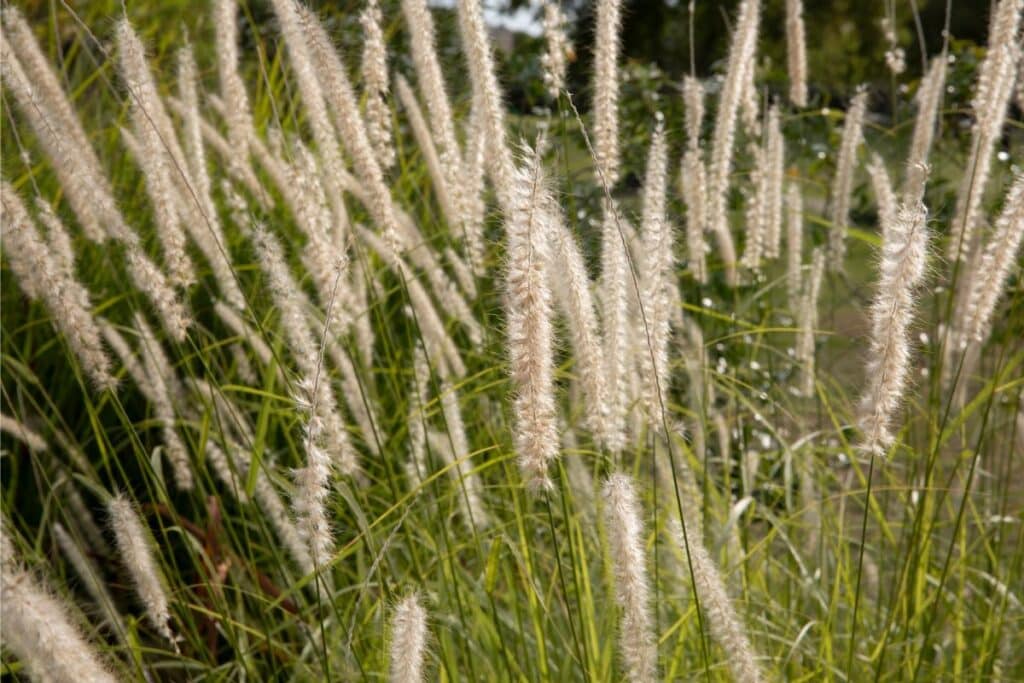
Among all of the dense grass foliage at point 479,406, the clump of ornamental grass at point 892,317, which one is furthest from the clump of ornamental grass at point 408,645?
the clump of ornamental grass at point 892,317

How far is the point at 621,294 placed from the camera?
67.7 inches

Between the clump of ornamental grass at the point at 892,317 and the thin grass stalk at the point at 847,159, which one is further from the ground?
the clump of ornamental grass at the point at 892,317

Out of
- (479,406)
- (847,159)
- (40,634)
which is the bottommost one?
(479,406)

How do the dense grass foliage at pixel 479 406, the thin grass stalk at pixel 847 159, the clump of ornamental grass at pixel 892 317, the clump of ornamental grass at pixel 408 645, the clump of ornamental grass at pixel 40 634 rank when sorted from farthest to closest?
the thin grass stalk at pixel 847 159 → the dense grass foliage at pixel 479 406 → the clump of ornamental grass at pixel 892 317 → the clump of ornamental grass at pixel 408 645 → the clump of ornamental grass at pixel 40 634

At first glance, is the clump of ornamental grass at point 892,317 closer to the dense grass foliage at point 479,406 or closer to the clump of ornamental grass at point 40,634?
the dense grass foliage at point 479,406

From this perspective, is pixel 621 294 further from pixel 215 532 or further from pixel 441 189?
pixel 215 532

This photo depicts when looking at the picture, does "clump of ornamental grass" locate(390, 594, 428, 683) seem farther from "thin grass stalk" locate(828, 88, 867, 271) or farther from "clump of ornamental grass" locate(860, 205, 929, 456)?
"thin grass stalk" locate(828, 88, 867, 271)

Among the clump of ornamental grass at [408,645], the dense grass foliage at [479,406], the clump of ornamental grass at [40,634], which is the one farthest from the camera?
the dense grass foliage at [479,406]

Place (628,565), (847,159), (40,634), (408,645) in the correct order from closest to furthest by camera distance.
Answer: (40,634), (408,645), (628,565), (847,159)

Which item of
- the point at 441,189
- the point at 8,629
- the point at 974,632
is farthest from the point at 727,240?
the point at 8,629

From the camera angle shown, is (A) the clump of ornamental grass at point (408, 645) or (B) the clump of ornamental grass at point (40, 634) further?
(A) the clump of ornamental grass at point (408, 645)

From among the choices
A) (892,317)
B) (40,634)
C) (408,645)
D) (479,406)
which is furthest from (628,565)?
(479,406)

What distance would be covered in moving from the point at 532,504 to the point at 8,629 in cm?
170

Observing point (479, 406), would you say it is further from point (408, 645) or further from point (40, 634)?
point (40, 634)
